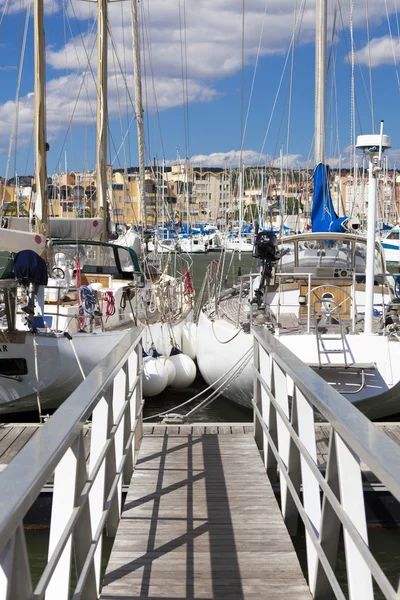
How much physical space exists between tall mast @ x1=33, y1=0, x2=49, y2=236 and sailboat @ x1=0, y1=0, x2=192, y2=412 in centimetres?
2

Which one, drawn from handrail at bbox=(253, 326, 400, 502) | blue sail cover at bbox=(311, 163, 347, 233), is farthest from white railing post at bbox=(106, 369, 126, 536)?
blue sail cover at bbox=(311, 163, 347, 233)

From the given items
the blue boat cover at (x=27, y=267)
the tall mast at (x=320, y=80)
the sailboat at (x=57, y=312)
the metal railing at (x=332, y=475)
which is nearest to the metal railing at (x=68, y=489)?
the metal railing at (x=332, y=475)

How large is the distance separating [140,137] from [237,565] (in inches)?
868

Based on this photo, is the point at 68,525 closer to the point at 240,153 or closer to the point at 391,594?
the point at 391,594

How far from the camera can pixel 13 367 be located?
12570 mm

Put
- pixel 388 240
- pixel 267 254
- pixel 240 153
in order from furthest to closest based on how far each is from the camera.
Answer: pixel 388 240
pixel 240 153
pixel 267 254

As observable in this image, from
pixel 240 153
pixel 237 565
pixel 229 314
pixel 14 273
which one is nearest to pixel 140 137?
pixel 240 153

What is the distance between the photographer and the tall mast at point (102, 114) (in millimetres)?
21000

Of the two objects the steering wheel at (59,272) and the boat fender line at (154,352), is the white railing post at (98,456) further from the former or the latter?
the steering wheel at (59,272)

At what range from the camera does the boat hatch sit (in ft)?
41.0

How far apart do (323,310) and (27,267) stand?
4602mm

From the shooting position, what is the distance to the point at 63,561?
10.2 feet

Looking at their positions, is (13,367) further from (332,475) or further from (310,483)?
(332,475)

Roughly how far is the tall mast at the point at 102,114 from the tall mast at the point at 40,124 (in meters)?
4.27
